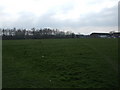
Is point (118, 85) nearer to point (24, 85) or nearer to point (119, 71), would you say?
point (119, 71)

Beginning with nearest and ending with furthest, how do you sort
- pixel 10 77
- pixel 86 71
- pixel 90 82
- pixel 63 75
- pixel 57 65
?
pixel 90 82 → pixel 10 77 → pixel 63 75 → pixel 86 71 → pixel 57 65

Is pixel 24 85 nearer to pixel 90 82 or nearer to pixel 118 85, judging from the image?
pixel 90 82

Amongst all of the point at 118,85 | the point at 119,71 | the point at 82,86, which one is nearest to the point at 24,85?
the point at 82,86

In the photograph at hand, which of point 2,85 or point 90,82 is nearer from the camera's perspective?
point 2,85

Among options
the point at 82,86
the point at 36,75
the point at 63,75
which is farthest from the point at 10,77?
the point at 82,86

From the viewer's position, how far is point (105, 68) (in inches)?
506

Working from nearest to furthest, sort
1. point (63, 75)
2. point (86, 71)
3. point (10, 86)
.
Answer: point (10, 86)
point (63, 75)
point (86, 71)

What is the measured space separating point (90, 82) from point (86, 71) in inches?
91.9

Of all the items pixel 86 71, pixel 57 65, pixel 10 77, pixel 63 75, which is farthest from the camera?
pixel 57 65

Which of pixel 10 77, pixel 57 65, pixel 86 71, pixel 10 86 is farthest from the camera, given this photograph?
pixel 57 65

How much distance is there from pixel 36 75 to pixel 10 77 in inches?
53.2

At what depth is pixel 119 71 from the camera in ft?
38.0

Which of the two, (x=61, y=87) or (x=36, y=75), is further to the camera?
(x=36, y=75)

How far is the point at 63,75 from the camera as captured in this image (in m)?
11.7
